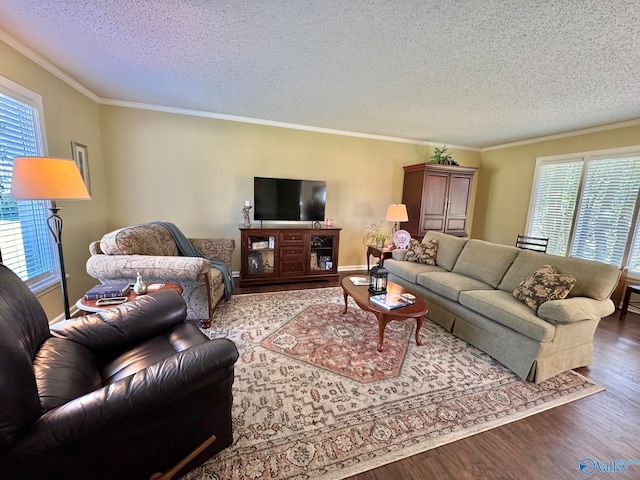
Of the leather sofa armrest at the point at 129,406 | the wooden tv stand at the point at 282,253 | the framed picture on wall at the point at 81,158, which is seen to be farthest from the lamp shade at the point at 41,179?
the wooden tv stand at the point at 282,253

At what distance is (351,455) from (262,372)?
901 millimetres

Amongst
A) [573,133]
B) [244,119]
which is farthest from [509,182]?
[244,119]

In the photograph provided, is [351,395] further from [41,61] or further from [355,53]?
[41,61]

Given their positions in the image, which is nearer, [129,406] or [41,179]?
[129,406]

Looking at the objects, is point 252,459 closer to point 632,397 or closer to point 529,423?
point 529,423

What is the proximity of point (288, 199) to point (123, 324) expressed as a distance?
9.64ft

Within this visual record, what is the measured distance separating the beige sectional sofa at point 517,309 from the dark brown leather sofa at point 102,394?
2234 mm

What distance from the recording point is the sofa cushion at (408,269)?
339 centimetres

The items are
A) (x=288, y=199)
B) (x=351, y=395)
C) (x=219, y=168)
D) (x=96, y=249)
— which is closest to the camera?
(x=351, y=395)

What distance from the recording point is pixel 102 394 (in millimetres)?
1000

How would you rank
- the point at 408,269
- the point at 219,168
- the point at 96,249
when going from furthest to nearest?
the point at 219,168
the point at 408,269
the point at 96,249

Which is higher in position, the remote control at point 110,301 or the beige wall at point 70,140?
the beige wall at point 70,140

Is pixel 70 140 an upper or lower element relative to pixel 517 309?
upper

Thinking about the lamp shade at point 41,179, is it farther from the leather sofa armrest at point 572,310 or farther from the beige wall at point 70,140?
the leather sofa armrest at point 572,310
